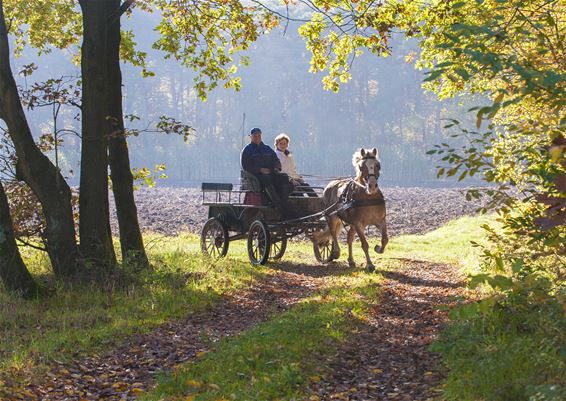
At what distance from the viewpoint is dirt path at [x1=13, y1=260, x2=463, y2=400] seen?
6.23 meters

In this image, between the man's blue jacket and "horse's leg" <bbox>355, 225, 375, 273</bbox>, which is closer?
"horse's leg" <bbox>355, 225, 375, 273</bbox>

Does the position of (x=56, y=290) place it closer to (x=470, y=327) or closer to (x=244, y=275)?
(x=244, y=275)

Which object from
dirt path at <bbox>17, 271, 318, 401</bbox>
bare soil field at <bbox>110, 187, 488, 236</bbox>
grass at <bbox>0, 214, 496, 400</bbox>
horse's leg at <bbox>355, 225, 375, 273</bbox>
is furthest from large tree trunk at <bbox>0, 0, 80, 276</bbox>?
bare soil field at <bbox>110, 187, 488, 236</bbox>

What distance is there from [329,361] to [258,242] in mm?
8088

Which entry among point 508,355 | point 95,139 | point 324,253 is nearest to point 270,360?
point 508,355

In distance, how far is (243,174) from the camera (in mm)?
15078

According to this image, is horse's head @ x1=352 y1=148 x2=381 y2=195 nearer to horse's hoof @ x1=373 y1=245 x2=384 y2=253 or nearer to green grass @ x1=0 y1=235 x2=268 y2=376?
horse's hoof @ x1=373 y1=245 x2=384 y2=253

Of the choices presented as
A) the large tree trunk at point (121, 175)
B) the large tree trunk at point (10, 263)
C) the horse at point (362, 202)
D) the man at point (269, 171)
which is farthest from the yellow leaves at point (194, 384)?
the man at point (269, 171)

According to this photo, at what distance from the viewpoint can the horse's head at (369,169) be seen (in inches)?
527

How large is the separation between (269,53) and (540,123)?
129877 mm

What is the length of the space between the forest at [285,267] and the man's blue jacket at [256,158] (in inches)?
47.5

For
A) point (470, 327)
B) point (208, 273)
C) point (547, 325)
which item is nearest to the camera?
point (547, 325)

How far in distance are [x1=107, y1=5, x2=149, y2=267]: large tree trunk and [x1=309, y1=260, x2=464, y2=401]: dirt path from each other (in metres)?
4.50

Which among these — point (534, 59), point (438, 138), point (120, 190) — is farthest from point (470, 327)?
point (438, 138)
